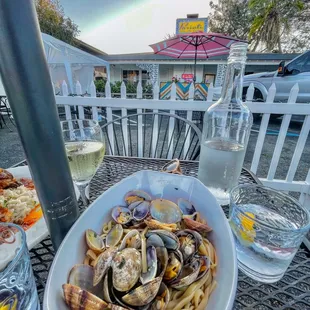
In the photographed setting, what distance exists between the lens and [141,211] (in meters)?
0.46

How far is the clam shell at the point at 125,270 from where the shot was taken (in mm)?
292

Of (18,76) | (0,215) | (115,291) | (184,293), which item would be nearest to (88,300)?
(115,291)

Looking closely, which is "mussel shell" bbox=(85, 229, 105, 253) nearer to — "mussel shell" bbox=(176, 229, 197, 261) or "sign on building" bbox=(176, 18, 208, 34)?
"mussel shell" bbox=(176, 229, 197, 261)

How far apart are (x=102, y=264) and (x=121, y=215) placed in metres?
0.14

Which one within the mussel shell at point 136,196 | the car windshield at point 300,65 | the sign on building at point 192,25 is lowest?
the mussel shell at point 136,196

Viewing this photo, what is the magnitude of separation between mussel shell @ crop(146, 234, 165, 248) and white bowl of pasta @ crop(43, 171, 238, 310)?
25mm

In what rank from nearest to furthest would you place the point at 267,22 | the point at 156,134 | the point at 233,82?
the point at 233,82 → the point at 156,134 → the point at 267,22

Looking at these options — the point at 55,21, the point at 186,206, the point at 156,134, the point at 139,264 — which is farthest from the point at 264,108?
the point at 55,21

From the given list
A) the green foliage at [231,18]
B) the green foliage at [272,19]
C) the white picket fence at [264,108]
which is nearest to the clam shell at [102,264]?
the white picket fence at [264,108]

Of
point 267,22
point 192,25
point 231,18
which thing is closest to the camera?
point 192,25

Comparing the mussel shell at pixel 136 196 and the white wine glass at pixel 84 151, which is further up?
the white wine glass at pixel 84 151

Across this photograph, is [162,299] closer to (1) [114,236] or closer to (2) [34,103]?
(1) [114,236]

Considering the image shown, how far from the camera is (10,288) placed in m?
0.28

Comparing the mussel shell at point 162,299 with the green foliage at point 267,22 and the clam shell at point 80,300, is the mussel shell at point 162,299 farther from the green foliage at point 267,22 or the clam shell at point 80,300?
the green foliage at point 267,22
